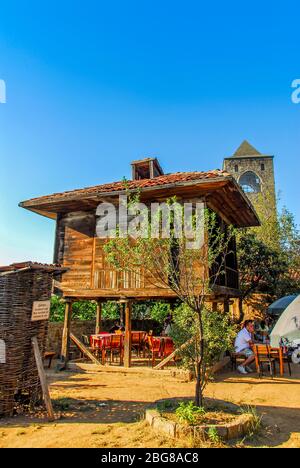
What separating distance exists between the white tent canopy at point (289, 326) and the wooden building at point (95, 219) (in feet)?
16.4

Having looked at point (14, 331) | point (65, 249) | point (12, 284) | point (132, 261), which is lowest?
point (14, 331)

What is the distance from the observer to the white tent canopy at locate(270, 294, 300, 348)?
3623 millimetres

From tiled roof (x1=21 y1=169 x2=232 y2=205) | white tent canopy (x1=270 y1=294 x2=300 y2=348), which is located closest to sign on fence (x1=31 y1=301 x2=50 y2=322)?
tiled roof (x1=21 y1=169 x2=232 y2=205)

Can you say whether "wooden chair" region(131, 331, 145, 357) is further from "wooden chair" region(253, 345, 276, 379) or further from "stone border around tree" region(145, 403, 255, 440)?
"stone border around tree" region(145, 403, 255, 440)

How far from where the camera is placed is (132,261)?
560 cm

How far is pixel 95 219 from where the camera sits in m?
10.9

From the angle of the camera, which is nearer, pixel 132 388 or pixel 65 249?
pixel 132 388

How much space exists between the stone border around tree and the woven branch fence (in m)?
2.30

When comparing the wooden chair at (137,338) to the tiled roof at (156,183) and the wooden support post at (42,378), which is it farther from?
the wooden support post at (42,378)

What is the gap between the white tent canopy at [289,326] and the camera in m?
3.62

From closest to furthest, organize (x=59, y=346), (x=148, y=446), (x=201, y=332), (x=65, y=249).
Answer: (x=148, y=446)
(x=201, y=332)
(x=65, y=249)
(x=59, y=346)
